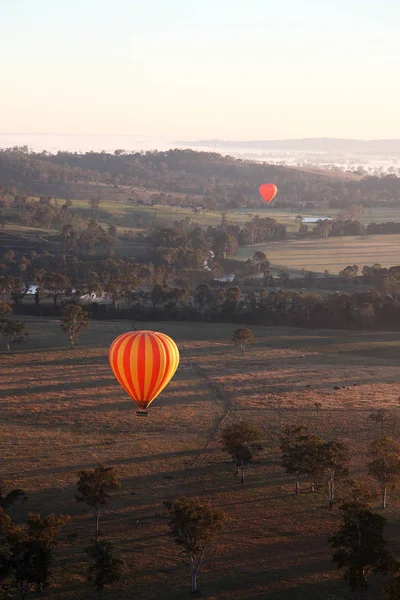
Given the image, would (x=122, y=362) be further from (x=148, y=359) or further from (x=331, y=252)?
(x=331, y=252)

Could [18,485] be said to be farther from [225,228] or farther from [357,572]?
[225,228]

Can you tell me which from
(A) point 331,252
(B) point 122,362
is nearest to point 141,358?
(B) point 122,362

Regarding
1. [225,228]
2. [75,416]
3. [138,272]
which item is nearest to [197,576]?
[75,416]

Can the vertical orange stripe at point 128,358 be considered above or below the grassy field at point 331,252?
above

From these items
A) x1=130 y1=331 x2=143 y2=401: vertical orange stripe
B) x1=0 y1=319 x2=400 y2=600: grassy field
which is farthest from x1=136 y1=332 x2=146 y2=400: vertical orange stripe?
x1=0 y1=319 x2=400 y2=600: grassy field

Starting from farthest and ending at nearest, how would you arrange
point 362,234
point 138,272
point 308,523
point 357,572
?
1. point 362,234
2. point 138,272
3. point 308,523
4. point 357,572

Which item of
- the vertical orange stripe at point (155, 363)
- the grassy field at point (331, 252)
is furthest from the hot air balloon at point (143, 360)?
the grassy field at point (331, 252)

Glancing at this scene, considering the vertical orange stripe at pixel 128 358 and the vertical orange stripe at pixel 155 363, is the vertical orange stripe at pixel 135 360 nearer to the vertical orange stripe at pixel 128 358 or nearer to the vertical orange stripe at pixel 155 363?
the vertical orange stripe at pixel 128 358
